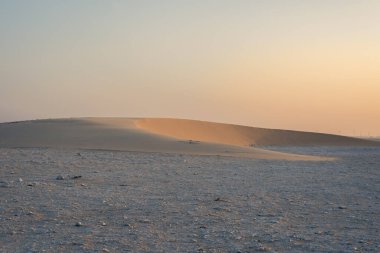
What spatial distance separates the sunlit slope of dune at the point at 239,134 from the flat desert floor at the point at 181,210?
113ft

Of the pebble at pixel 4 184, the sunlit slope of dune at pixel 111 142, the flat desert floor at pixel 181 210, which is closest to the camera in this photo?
the flat desert floor at pixel 181 210

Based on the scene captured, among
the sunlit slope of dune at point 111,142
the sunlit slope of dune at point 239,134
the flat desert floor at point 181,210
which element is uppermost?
the sunlit slope of dune at point 239,134

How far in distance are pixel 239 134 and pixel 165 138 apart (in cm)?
2452

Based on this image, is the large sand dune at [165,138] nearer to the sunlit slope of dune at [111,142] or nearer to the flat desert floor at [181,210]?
the sunlit slope of dune at [111,142]

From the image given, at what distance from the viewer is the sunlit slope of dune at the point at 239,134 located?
168 feet

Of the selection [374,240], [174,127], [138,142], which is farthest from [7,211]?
[174,127]

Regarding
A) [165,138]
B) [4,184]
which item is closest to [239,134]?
[165,138]

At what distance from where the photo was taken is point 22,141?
31047mm

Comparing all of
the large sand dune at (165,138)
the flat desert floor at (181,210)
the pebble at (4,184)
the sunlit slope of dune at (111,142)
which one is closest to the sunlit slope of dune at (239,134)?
the large sand dune at (165,138)

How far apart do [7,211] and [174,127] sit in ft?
161

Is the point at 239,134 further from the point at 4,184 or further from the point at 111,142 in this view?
the point at 4,184

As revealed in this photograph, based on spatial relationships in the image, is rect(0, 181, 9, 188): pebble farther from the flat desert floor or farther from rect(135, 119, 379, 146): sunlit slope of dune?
rect(135, 119, 379, 146): sunlit slope of dune

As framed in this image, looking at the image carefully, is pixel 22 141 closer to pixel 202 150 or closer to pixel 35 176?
pixel 202 150

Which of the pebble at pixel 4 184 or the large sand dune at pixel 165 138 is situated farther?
the large sand dune at pixel 165 138
